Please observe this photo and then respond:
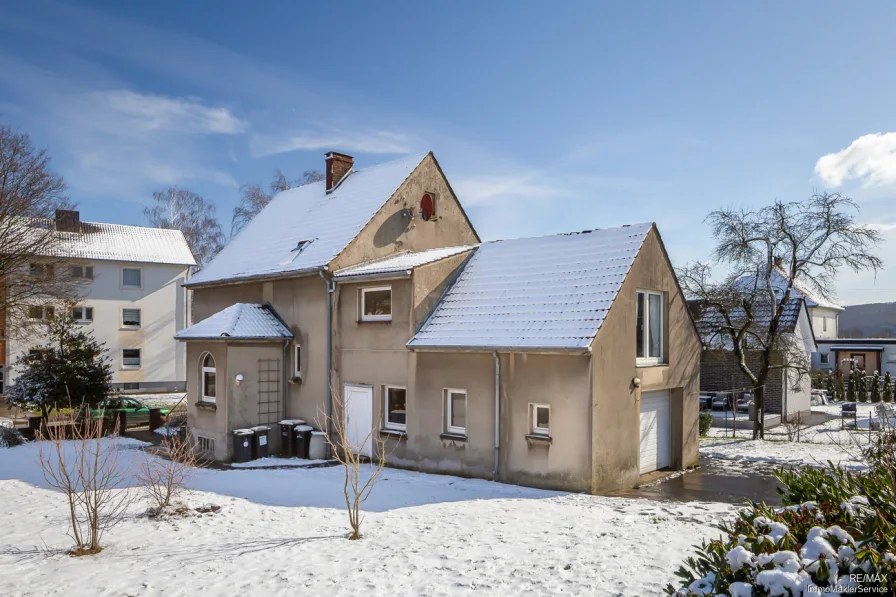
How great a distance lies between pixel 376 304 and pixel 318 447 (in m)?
4.29

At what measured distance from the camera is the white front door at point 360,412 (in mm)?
17172

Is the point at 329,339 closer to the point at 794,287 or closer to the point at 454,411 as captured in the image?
the point at 454,411

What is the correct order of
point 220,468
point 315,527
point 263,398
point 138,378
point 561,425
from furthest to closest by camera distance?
1. point 138,378
2. point 263,398
3. point 220,468
4. point 561,425
5. point 315,527

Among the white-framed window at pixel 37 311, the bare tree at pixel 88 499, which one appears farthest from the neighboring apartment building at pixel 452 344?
the white-framed window at pixel 37 311

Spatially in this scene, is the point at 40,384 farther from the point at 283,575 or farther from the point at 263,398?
the point at 283,575

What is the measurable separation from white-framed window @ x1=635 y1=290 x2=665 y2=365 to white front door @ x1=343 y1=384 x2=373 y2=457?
710 cm

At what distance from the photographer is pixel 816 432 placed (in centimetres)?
2406

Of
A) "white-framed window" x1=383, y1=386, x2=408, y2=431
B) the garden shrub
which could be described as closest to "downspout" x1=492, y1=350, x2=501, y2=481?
"white-framed window" x1=383, y1=386, x2=408, y2=431

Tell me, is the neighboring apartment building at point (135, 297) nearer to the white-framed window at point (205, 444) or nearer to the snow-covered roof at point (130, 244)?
the snow-covered roof at point (130, 244)

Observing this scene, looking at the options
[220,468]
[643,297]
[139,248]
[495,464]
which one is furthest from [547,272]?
[139,248]

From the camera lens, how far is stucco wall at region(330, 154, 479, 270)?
18891mm

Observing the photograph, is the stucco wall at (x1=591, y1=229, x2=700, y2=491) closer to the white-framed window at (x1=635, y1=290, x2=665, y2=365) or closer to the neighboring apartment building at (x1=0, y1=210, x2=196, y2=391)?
the white-framed window at (x1=635, y1=290, x2=665, y2=365)

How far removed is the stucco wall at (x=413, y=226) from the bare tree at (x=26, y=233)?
49.2 ft

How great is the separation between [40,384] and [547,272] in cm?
1780
